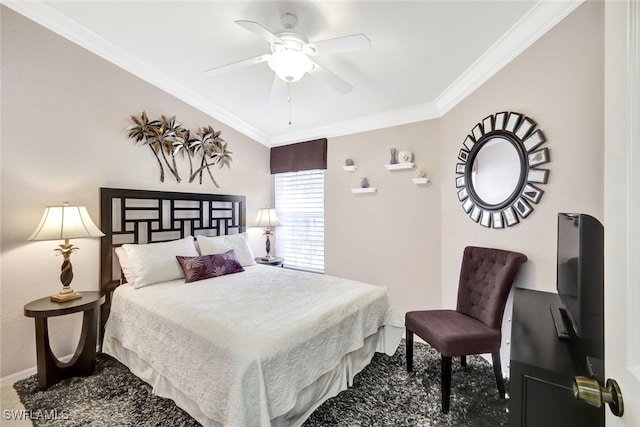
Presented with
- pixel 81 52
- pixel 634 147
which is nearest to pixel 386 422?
pixel 634 147

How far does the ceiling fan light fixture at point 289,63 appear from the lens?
6.05ft

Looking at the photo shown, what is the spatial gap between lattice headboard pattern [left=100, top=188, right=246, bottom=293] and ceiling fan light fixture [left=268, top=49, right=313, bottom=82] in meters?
2.10

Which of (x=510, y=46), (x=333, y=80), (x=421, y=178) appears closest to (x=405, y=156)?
(x=421, y=178)

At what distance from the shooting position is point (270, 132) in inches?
171

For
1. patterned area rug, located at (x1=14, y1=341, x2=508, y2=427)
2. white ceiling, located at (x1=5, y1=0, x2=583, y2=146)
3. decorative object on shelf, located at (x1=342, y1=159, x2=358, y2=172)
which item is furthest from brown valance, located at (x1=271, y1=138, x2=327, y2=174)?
patterned area rug, located at (x1=14, y1=341, x2=508, y2=427)

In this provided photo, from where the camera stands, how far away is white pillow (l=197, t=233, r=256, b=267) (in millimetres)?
3142

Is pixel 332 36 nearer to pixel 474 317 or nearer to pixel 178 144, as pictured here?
pixel 178 144

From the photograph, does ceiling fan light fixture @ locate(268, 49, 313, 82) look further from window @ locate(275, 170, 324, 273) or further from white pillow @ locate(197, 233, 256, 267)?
window @ locate(275, 170, 324, 273)

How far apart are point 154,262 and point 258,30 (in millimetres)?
2209

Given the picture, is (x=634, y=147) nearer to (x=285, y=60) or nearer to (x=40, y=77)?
(x=285, y=60)

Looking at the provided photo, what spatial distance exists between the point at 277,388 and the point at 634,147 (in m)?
1.64

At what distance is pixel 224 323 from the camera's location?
5.56 ft

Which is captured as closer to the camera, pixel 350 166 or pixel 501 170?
pixel 501 170

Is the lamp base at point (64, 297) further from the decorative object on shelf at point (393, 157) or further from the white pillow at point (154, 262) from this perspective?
the decorative object on shelf at point (393, 157)
